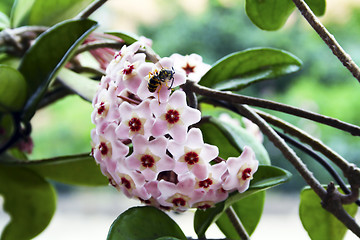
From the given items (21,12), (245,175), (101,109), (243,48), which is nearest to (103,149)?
(101,109)

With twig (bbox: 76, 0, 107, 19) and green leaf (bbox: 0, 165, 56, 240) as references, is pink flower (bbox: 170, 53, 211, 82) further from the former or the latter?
green leaf (bbox: 0, 165, 56, 240)

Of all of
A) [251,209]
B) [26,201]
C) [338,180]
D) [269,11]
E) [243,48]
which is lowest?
[243,48]

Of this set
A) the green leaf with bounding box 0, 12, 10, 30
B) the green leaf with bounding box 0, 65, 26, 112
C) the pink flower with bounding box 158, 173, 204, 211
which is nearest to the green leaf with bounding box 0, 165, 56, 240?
the green leaf with bounding box 0, 65, 26, 112

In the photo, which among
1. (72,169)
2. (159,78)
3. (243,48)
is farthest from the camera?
(243,48)

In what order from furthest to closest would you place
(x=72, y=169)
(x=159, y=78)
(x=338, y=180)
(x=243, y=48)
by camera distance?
(x=243, y=48), (x=72, y=169), (x=338, y=180), (x=159, y=78)

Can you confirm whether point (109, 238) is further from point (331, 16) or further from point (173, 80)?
point (331, 16)

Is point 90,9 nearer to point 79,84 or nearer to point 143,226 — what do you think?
point 79,84

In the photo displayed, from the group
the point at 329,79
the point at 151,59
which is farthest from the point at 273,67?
the point at 329,79
